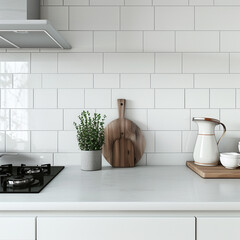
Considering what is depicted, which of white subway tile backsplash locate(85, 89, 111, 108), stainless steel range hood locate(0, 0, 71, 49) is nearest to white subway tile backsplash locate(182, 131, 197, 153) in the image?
white subway tile backsplash locate(85, 89, 111, 108)

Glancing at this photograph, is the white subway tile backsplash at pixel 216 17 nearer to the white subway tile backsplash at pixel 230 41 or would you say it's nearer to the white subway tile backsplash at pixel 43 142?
the white subway tile backsplash at pixel 230 41

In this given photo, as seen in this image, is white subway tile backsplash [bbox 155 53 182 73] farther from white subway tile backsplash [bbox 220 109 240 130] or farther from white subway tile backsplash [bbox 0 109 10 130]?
white subway tile backsplash [bbox 0 109 10 130]

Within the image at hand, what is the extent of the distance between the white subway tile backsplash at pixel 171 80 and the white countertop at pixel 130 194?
0.53 metres

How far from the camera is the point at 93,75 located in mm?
1756

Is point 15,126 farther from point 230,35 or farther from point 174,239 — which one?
point 230,35

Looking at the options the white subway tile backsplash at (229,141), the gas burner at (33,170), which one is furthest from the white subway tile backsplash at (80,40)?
the white subway tile backsplash at (229,141)

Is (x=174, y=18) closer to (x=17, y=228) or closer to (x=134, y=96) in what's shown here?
(x=134, y=96)

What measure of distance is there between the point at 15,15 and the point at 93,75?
536 mm

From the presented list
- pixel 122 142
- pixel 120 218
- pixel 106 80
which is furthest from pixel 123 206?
pixel 106 80

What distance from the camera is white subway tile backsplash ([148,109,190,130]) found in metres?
1.77

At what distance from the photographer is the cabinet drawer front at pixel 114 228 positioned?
1065 mm

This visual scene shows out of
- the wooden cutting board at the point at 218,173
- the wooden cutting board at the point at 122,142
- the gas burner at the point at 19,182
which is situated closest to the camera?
the gas burner at the point at 19,182

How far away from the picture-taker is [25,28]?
131 centimetres

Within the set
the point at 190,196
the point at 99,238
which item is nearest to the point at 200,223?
the point at 190,196
